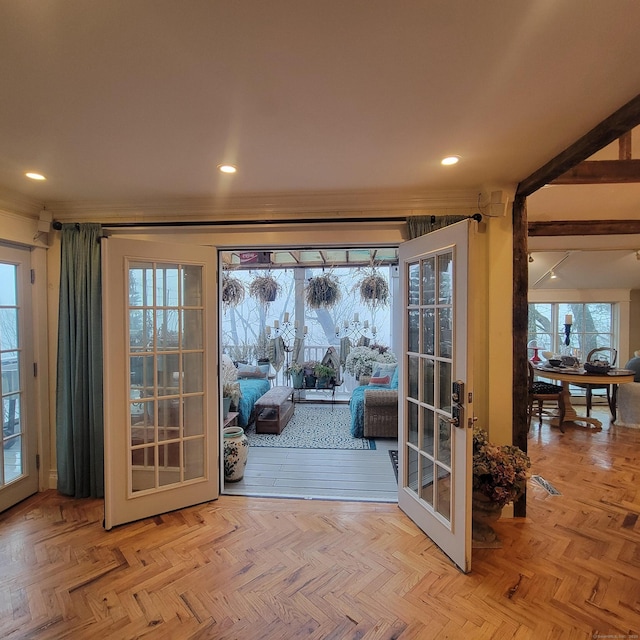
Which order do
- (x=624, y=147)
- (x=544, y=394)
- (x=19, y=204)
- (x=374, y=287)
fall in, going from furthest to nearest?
(x=374, y=287) → (x=544, y=394) → (x=19, y=204) → (x=624, y=147)

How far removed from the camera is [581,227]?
368 centimetres

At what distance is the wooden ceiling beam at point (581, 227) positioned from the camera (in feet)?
12.0

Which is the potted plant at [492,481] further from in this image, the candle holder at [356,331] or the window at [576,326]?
the window at [576,326]

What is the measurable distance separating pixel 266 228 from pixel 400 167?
1.11m

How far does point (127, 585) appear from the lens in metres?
1.92

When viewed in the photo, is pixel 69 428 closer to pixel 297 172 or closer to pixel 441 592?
pixel 297 172

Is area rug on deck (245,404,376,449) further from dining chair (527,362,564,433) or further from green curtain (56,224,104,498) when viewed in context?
dining chair (527,362,564,433)

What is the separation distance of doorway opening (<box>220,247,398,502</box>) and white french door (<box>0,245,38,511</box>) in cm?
168

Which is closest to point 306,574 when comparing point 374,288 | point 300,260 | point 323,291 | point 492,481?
point 492,481

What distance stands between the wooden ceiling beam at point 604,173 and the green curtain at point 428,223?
687 mm

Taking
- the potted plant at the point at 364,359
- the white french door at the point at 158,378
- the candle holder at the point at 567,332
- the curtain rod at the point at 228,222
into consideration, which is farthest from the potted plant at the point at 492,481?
the candle holder at the point at 567,332

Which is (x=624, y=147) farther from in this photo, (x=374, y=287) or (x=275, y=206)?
(x=374, y=287)

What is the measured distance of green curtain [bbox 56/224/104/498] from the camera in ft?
8.97

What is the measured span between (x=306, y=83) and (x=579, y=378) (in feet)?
16.2
